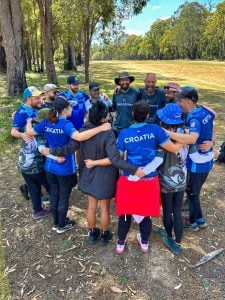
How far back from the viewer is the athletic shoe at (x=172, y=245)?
14.0 feet

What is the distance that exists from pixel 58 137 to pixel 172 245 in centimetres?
214

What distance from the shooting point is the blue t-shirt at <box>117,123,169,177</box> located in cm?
353

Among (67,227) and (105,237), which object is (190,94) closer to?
(105,237)

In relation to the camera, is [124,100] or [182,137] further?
[124,100]

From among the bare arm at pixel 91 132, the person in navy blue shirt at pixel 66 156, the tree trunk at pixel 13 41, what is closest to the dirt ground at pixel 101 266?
the person in navy blue shirt at pixel 66 156

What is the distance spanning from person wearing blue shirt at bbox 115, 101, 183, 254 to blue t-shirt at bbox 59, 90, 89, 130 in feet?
7.12

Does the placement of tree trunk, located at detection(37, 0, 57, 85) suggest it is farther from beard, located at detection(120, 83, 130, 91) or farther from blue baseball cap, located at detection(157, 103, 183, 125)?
blue baseball cap, located at detection(157, 103, 183, 125)

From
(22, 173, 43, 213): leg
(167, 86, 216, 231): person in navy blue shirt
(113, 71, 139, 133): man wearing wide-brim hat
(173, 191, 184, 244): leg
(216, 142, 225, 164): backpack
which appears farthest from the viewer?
(216, 142, 225, 164): backpack

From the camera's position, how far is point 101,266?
4066 millimetres

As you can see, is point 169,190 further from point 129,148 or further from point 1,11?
point 1,11

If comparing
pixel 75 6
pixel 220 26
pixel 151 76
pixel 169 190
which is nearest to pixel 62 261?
pixel 169 190

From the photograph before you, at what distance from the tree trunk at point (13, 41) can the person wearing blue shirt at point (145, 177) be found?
11504 millimetres

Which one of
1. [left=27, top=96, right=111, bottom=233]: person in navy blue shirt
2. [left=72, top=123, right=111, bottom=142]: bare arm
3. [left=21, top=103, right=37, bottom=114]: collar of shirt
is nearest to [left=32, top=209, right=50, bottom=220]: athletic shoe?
[left=27, top=96, right=111, bottom=233]: person in navy blue shirt

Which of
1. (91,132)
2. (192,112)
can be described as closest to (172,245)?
(192,112)
